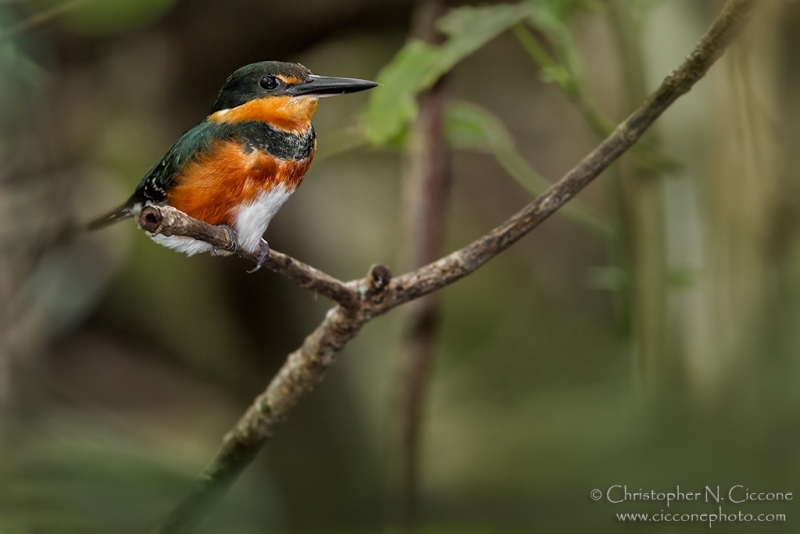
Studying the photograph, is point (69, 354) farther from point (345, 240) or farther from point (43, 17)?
point (43, 17)

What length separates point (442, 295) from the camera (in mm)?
2422

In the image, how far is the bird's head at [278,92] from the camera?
1.05 m

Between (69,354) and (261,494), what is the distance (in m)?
0.79

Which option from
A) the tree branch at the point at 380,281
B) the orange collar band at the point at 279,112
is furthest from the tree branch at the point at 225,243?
the orange collar band at the point at 279,112

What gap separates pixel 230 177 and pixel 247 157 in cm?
3

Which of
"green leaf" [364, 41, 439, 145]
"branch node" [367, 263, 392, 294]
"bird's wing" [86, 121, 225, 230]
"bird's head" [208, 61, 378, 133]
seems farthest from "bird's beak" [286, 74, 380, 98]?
"green leaf" [364, 41, 439, 145]

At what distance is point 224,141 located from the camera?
3.54ft

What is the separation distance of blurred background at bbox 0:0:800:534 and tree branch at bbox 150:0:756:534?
0.17 metres

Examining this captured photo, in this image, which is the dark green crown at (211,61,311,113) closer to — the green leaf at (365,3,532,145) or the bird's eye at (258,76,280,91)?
the bird's eye at (258,76,280,91)

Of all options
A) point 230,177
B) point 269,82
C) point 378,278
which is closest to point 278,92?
point 269,82

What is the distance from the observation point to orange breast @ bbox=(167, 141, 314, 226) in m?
1.08

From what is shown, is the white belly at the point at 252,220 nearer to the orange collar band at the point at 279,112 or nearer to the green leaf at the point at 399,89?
the orange collar band at the point at 279,112

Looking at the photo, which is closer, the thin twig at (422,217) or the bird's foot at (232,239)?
the bird's foot at (232,239)

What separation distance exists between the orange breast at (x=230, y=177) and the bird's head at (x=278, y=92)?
0.15ft
